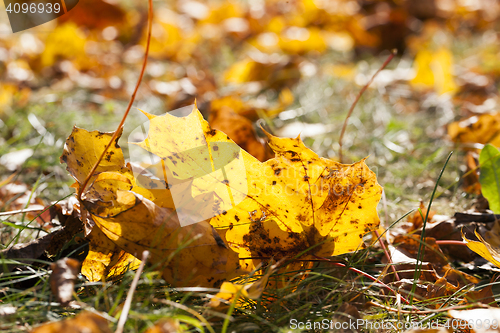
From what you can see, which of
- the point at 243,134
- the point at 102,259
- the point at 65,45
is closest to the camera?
the point at 102,259

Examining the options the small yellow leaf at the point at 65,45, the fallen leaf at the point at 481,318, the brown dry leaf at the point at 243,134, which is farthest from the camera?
the small yellow leaf at the point at 65,45

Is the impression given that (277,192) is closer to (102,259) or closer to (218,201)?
(218,201)

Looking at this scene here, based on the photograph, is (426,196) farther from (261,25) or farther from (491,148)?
(261,25)

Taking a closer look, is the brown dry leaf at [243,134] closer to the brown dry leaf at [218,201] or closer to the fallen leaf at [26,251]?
the brown dry leaf at [218,201]

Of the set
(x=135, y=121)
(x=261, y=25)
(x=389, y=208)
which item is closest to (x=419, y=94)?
(x=389, y=208)

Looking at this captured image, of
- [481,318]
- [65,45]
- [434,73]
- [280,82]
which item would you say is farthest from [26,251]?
[65,45]

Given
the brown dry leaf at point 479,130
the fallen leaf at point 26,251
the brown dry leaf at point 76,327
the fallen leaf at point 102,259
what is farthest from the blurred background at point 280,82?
the brown dry leaf at point 76,327
